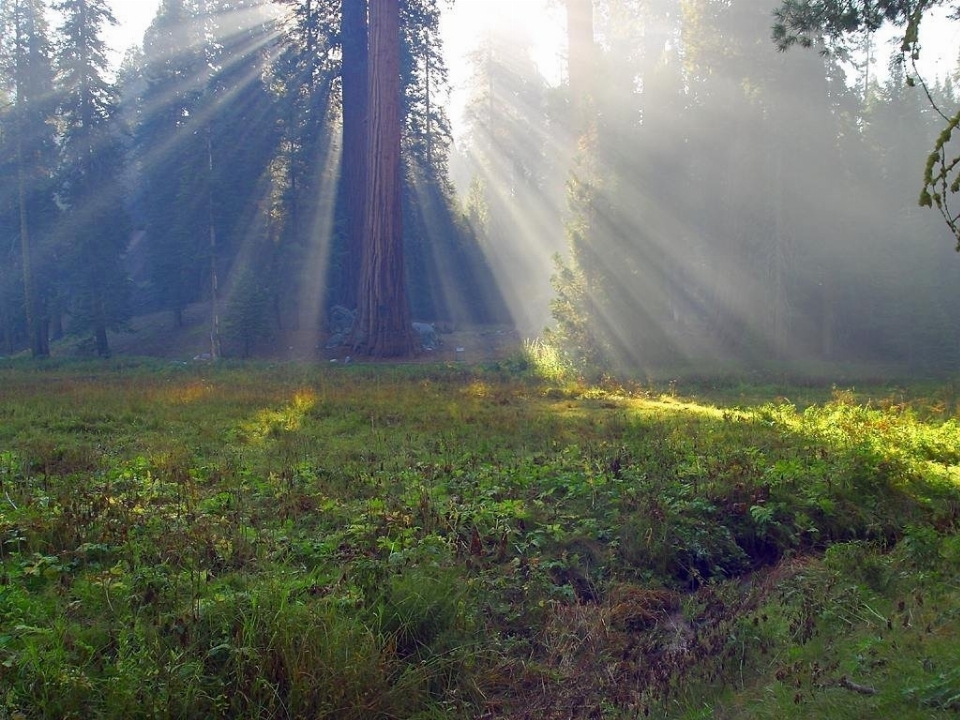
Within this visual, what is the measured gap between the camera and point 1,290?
43812mm

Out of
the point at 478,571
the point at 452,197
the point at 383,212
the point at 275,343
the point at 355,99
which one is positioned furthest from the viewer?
the point at 452,197

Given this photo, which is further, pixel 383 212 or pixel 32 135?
pixel 32 135

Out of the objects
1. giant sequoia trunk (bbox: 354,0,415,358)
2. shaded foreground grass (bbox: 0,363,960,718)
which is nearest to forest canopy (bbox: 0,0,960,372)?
giant sequoia trunk (bbox: 354,0,415,358)

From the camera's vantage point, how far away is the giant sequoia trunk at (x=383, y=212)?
2348 centimetres

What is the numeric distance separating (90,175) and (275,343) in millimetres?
12477

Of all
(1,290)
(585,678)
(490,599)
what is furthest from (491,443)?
(1,290)

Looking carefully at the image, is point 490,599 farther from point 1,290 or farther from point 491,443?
point 1,290

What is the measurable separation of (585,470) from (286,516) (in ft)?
10.9

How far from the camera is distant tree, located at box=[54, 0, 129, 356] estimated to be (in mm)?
35688

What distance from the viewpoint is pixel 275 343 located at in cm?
3734

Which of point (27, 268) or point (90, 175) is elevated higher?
point (90, 175)

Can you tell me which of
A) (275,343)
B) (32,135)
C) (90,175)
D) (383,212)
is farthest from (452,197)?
(383,212)

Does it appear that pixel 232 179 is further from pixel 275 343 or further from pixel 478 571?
pixel 478 571

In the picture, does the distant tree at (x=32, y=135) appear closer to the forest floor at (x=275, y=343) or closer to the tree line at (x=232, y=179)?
the tree line at (x=232, y=179)
